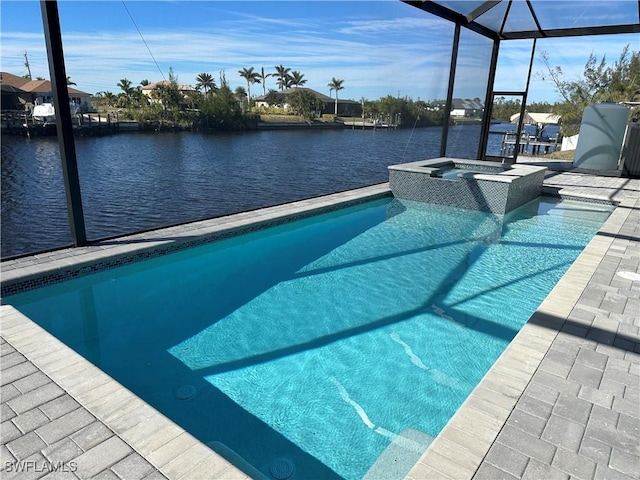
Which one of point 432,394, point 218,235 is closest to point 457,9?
point 218,235

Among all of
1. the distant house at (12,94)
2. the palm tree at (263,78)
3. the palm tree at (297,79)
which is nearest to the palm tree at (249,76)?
the palm tree at (263,78)

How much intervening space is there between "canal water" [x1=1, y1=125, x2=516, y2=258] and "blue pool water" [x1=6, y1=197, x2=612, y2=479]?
2.73 m

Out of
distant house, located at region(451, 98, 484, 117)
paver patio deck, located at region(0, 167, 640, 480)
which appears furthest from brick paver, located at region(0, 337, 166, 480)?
distant house, located at region(451, 98, 484, 117)

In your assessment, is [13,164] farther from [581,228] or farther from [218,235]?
[581,228]

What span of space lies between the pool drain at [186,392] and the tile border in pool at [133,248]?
81.1 inches

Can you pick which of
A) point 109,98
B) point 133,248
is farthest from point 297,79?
point 133,248

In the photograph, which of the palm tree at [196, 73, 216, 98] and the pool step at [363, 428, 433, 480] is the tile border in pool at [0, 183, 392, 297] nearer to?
the pool step at [363, 428, 433, 480]

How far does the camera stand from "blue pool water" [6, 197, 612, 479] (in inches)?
106

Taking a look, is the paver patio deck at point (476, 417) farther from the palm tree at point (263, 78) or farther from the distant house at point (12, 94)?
the palm tree at point (263, 78)

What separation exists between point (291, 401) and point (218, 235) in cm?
312

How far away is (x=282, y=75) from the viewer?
65.6m

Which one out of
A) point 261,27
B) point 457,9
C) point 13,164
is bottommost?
point 13,164

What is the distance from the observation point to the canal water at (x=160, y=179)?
37.1 ft

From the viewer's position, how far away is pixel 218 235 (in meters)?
5.58
